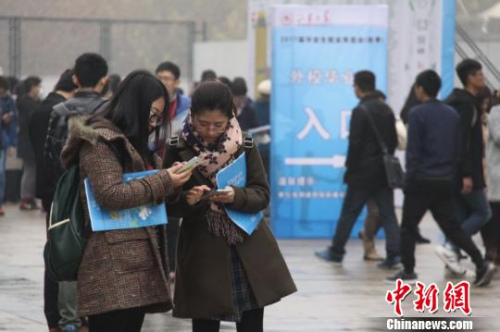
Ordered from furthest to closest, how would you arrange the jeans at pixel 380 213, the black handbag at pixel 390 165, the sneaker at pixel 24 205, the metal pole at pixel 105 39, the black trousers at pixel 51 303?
the metal pole at pixel 105 39, the sneaker at pixel 24 205, the jeans at pixel 380 213, the black handbag at pixel 390 165, the black trousers at pixel 51 303

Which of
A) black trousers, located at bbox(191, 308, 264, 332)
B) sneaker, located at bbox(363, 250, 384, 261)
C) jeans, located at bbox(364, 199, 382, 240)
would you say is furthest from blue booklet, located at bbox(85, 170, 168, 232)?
sneaker, located at bbox(363, 250, 384, 261)

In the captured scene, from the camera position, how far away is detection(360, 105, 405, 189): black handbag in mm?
11867

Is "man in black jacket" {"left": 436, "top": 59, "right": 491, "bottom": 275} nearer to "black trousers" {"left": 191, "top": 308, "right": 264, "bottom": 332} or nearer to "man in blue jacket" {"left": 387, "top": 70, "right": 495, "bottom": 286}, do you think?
"man in blue jacket" {"left": 387, "top": 70, "right": 495, "bottom": 286}

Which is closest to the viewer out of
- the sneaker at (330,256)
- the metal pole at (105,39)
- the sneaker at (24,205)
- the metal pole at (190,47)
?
the sneaker at (330,256)

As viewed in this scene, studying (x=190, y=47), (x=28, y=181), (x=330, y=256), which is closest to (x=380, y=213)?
(x=330, y=256)

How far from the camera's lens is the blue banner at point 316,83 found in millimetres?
13812

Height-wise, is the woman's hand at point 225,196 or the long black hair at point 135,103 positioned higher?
the long black hair at point 135,103

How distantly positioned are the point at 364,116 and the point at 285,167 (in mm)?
2184

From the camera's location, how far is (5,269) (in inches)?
459

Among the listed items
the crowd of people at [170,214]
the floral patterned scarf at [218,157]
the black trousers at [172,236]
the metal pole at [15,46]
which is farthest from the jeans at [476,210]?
the metal pole at [15,46]

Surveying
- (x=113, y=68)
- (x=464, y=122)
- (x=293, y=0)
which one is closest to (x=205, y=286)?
(x=464, y=122)

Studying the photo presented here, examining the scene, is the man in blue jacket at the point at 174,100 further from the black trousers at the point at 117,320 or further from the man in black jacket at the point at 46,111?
the black trousers at the point at 117,320

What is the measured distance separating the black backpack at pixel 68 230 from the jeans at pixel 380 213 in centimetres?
655

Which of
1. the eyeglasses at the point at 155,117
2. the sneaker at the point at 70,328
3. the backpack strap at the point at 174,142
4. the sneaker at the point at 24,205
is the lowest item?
the sneaker at the point at 24,205
